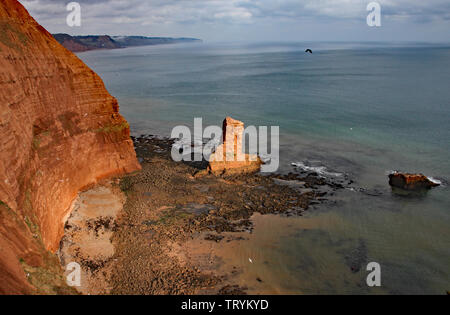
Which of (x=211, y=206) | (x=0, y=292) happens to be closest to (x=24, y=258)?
(x=0, y=292)

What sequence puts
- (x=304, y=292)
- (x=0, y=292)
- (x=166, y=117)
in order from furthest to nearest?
(x=166, y=117) < (x=304, y=292) < (x=0, y=292)

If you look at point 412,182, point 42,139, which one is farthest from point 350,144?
point 42,139

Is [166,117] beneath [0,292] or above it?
above

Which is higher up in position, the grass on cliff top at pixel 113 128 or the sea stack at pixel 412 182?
the grass on cliff top at pixel 113 128

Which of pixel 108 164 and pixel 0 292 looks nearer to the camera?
pixel 0 292
